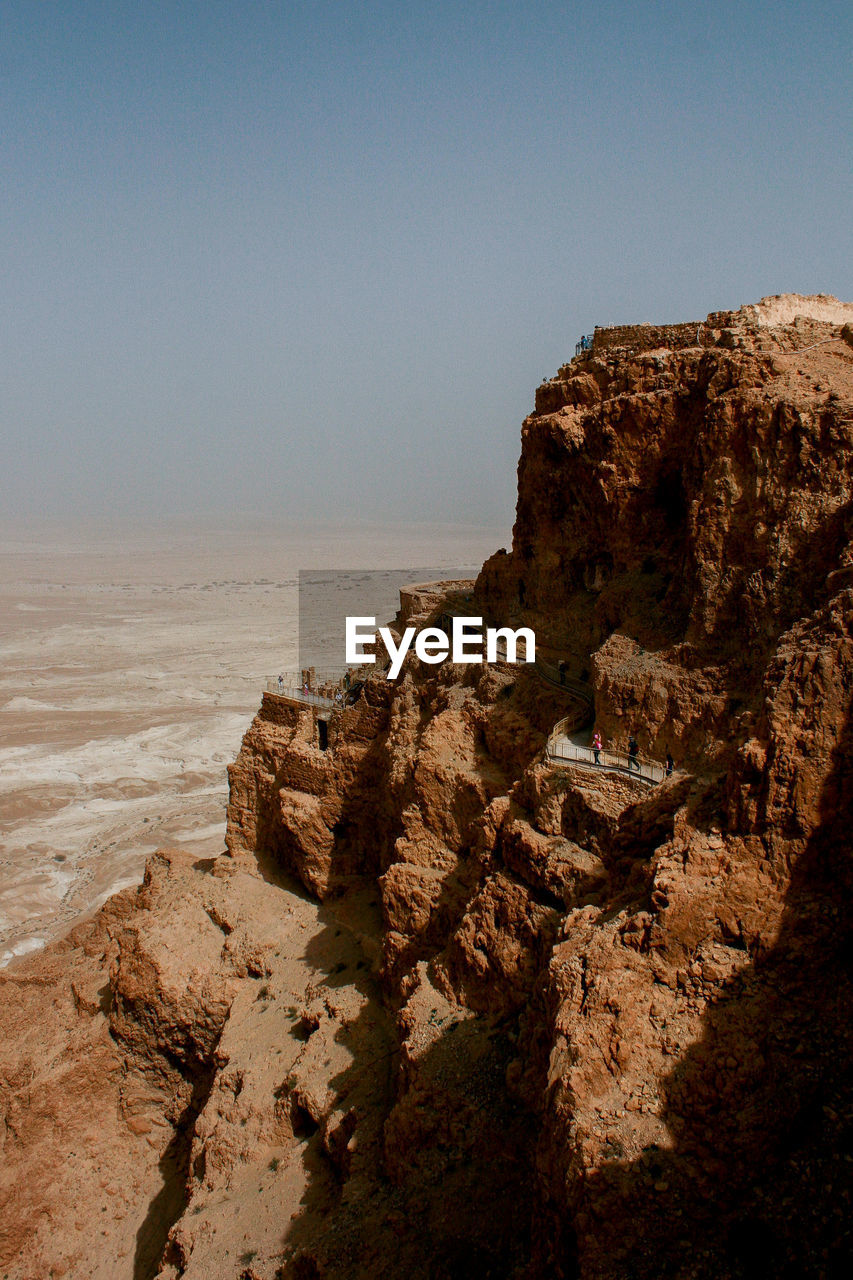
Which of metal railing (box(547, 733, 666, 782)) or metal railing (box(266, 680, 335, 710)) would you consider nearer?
metal railing (box(547, 733, 666, 782))

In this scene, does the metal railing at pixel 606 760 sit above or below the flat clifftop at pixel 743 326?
below

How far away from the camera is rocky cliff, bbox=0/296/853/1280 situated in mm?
7578

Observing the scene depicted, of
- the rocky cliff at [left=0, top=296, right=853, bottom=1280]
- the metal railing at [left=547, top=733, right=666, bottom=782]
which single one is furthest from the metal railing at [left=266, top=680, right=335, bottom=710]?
the metal railing at [left=547, top=733, right=666, bottom=782]

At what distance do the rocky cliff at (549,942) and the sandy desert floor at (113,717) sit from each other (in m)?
8.56

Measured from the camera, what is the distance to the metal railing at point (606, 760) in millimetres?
12359

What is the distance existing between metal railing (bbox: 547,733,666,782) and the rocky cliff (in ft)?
0.77

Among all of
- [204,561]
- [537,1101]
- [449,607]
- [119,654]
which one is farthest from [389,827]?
[204,561]

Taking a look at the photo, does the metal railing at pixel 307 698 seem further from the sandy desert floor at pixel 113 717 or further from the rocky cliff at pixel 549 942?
the sandy desert floor at pixel 113 717

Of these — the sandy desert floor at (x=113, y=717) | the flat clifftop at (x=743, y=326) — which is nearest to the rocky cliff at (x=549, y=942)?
the flat clifftop at (x=743, y=326)

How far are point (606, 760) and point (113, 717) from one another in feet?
133

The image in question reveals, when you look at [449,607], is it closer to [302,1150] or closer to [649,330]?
[649,330]

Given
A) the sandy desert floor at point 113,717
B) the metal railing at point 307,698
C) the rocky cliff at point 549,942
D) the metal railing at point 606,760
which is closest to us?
the rocky cliff at point 549,942

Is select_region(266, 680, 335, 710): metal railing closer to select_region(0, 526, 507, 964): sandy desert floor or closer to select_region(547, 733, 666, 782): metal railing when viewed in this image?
select_region(547, 733, 666, 782): metal railing

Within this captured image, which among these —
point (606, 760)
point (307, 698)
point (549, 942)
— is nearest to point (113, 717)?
point (307, 698)
